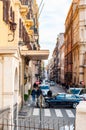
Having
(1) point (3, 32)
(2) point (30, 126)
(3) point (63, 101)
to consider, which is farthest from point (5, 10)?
(3) point (63, 101)

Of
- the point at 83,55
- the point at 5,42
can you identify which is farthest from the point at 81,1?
the point at 5,42

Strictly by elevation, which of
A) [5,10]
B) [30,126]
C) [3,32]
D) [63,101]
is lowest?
[63,101]

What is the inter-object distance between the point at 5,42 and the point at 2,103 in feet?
26.3

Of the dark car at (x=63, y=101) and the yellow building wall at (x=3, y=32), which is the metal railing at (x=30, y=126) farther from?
the dark car at (x=63, y=101)

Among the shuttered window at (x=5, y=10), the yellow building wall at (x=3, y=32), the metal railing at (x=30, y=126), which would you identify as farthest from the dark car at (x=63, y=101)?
the metal railing at (x=30, y=126)

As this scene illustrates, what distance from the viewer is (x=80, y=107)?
6848 mm

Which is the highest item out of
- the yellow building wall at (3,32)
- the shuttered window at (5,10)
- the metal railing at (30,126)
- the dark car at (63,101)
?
the shuttered window at (5,10)

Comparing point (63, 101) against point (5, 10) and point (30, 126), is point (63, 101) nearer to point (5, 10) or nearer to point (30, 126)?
point (5, 10)

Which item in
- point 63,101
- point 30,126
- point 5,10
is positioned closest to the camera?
A: point 30,126

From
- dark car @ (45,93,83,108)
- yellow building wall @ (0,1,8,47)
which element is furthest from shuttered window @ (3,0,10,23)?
dark car @ (45,93,83,108)

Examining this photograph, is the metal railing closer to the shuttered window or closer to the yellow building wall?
the yellow building wall

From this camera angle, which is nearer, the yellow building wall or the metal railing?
the metal railing

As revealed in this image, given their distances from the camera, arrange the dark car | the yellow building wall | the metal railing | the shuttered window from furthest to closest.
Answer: the dark car
the shuttered window
the yellow building wall
the metal railing

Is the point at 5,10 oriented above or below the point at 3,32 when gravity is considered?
above
